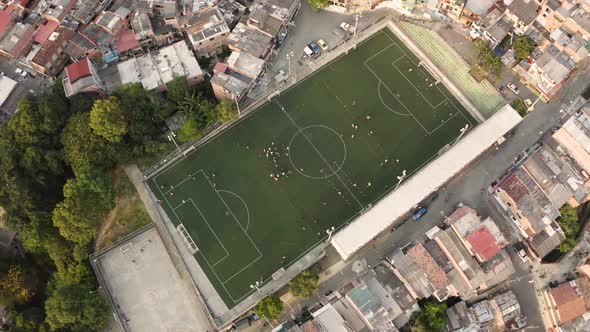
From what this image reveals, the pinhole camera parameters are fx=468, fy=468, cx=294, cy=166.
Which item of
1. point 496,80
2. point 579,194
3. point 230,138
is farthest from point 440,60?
point 230,138

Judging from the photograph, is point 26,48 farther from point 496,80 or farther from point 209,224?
point 496,80

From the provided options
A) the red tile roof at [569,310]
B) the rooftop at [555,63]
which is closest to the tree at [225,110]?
the rooftop at [555,63]

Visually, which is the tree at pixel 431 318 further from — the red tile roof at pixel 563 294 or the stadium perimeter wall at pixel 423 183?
the red tile roof at pixel 563 294

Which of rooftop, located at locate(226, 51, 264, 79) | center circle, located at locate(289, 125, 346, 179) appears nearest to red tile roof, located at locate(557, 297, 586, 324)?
center circle, located at locate(289, 125, 346, 179)

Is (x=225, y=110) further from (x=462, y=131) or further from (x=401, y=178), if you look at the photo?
(x=462, y=131)

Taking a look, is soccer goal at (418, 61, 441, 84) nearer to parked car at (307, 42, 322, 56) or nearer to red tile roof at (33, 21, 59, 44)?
parked car at (307, 42, 322, 56)

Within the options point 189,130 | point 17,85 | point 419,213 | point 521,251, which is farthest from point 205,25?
point 521,251
